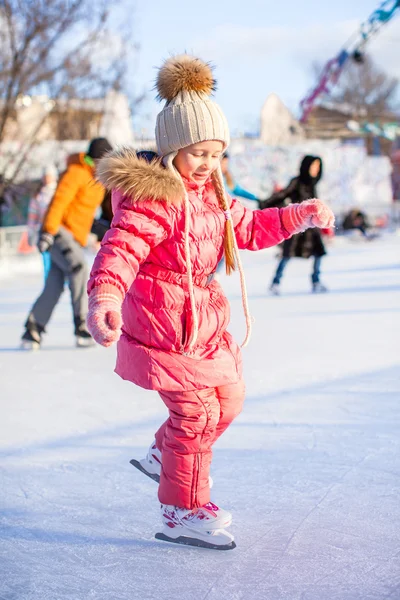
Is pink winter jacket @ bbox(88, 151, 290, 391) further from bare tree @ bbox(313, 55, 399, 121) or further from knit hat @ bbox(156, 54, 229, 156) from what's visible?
bare tree @ bbox(313, 55, 399, 121)

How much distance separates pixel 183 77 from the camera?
221 cm

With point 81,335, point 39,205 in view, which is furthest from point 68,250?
point 39,205

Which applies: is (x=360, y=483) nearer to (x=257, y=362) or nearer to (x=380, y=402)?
(x=380, y=402)

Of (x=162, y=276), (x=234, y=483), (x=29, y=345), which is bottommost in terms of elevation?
(x=29, y=345)

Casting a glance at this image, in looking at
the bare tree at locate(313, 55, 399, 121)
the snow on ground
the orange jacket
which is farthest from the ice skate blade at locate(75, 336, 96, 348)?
the bare tree at locate(313, 55, 399, 121)

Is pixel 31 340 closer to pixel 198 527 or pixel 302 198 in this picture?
pixel 302 198

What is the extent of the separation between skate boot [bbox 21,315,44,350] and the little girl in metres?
3.36

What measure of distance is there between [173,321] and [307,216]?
505 millimetres

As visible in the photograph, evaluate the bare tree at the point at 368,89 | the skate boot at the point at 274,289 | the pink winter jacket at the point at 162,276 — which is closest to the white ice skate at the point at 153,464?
the pink winter jacket at the point at 162,276

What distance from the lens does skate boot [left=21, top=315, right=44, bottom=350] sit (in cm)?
546

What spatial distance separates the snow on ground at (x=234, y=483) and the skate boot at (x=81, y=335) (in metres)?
0.21

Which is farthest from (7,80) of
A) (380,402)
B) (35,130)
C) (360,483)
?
(360,483)

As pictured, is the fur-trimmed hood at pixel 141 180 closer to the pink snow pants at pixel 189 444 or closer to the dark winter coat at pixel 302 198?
the pink snow pants at pixel 189 444

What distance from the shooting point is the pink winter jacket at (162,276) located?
2.08m
